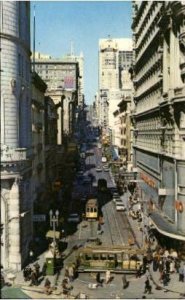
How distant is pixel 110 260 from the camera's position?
1604 inches

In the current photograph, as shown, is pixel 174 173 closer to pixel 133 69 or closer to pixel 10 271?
pixel 10 271

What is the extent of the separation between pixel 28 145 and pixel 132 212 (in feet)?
71.9

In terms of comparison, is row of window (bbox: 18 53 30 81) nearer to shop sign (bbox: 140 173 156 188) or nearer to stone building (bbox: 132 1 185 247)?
stone building (bbox: 132 1 185 247)

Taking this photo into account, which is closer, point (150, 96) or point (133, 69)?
point (150, 96)

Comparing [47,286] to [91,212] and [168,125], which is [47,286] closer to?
[168,125]

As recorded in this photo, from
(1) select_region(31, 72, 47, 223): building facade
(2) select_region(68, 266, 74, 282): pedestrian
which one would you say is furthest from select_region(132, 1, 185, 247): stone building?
(1) select_region(31, 72, 47, 223): building facade

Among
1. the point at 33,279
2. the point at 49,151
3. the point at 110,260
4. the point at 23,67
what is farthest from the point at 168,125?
the point at 49,151

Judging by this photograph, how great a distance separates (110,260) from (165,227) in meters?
6.94

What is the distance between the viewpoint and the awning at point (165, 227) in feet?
140

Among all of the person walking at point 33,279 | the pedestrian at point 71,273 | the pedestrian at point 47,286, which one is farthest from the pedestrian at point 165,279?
the person walking at point 33,279

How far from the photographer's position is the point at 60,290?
117 feet

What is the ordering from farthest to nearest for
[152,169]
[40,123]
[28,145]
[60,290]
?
1. [40,123]
2. [152,169]
3. [28,145]
4. [60,290]

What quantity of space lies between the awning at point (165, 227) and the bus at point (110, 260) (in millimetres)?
3161

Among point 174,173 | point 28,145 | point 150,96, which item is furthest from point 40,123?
point 174,173
